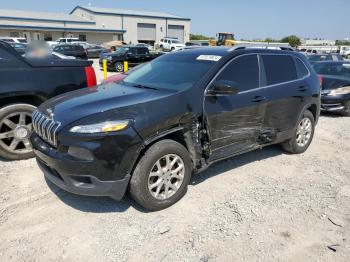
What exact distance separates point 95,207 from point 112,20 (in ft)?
208

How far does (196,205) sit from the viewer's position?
3621 mm

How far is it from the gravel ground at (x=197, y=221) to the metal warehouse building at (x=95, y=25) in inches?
1877

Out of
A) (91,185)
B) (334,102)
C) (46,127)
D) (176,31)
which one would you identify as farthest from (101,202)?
(176,31)

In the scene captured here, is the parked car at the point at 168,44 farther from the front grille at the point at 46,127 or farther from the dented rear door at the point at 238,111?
the front grille at the point at 46,127

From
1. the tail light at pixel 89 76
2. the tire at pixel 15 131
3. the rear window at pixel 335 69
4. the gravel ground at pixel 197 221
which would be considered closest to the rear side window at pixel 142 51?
the rear window at pixel 335 69

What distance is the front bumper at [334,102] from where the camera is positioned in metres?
8.62

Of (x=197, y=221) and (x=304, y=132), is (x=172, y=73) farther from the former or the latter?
(x=304, y=132)

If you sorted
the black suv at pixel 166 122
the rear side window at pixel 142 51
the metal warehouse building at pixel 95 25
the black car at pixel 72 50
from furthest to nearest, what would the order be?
the metal warehouse building at pixel 95 25 → the black car at pixel 72 50 → the rear side window at pixel 142 51 → the black suv at pixel 166 122

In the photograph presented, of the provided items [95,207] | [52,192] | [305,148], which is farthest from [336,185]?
[52,192]

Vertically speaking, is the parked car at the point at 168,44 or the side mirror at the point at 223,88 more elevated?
the parked car at the point at 168,44

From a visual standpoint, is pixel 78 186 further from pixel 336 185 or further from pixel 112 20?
pixel 112 20

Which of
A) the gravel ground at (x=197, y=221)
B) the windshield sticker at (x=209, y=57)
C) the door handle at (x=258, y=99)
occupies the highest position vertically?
the windshield sticker at (x=209, y=57)

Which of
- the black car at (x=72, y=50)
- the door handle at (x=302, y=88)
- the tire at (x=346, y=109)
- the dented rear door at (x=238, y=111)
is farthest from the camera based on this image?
the black car at (x=72, y=50)

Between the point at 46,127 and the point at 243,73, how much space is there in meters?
2.52
